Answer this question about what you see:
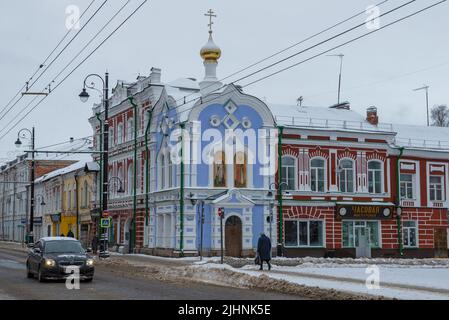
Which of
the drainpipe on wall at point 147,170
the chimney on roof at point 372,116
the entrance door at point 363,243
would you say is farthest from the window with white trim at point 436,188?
the drainpipe on wall at point 147,170

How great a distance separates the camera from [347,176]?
44094 millimetres

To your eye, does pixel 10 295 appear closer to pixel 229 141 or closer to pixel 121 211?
pixel 229 141

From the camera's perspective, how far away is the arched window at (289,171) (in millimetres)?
42281

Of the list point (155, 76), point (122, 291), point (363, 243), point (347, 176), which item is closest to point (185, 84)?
point (155, 76)

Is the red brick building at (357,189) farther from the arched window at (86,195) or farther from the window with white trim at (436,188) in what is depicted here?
the arched window at (86,195)

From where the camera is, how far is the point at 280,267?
31141 millimetres

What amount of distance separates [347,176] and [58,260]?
25432mm

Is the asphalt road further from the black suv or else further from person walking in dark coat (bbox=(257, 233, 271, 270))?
person walking in dark coat (bbox=(257, 233, 271, 270))

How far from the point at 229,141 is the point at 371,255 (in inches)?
468

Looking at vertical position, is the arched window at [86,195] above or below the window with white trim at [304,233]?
above

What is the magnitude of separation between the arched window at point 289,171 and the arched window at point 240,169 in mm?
3006

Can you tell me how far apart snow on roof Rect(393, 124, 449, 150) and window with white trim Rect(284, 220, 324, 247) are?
8608 mm
